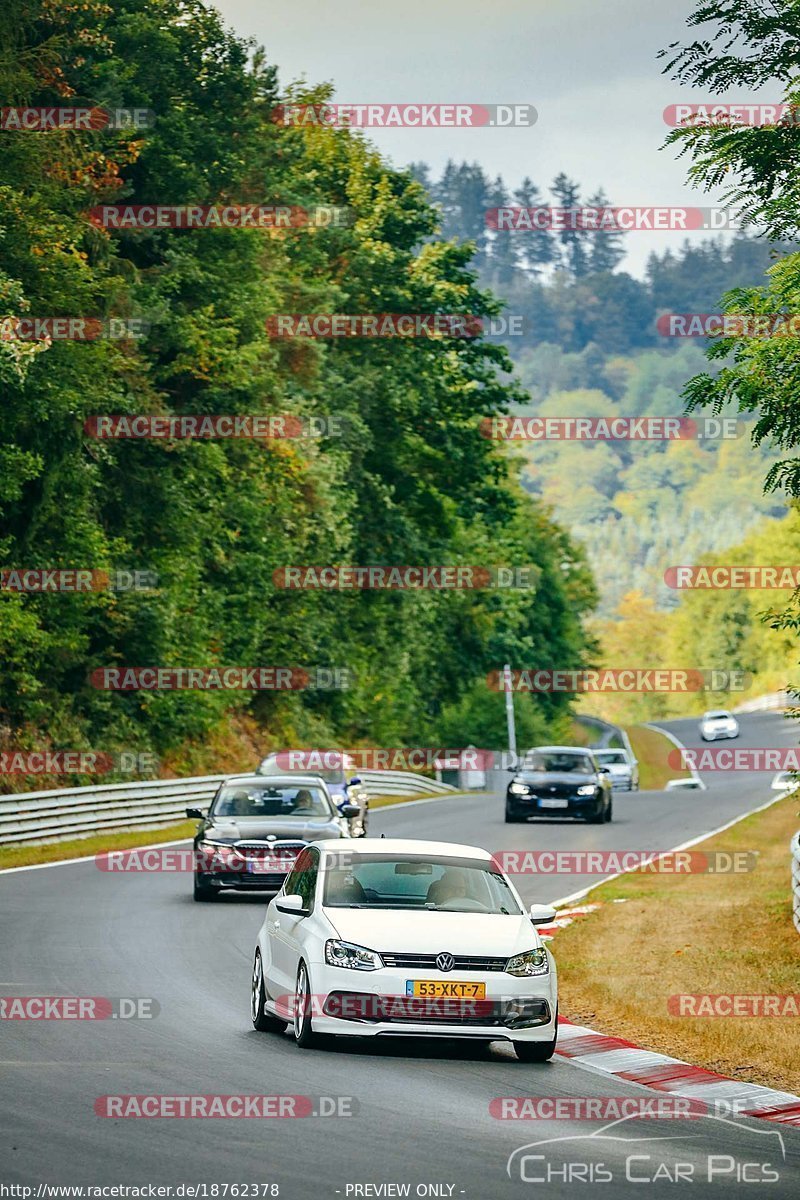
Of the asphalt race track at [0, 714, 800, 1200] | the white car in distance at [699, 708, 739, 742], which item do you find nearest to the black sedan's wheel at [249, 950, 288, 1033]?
the asphalt race track at [0, 714, 800, 1200]

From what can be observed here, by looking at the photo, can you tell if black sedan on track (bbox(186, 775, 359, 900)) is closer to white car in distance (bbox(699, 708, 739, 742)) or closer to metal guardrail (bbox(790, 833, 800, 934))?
metal guardrail (bbox(790, 833, 800, 934))

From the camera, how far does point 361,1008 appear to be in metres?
12.3

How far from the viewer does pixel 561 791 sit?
3969 centimetres

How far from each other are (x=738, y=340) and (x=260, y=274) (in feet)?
119

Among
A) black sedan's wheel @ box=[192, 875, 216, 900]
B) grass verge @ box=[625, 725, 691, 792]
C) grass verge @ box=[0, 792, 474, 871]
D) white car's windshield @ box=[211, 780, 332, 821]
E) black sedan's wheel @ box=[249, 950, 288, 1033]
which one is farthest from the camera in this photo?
grass verge @ box=[625, 725, 691, 792]

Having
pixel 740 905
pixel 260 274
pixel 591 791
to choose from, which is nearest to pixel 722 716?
pixel 260 274

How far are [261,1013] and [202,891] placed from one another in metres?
10.7

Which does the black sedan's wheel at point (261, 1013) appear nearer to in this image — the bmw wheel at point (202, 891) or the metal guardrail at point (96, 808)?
the bmw wheel at point (202, 891)

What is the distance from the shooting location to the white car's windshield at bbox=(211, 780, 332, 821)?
24062 mm

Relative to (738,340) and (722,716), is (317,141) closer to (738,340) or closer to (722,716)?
(738,340)

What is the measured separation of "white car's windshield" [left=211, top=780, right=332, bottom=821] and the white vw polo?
10.4m

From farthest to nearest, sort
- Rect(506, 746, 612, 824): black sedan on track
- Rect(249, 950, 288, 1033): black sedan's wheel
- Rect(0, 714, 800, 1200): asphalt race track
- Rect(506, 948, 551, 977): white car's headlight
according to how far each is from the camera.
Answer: Rect(506, 746, 612, 824): black sedan on track, Rect(249, 950, 288, 1033): black sedan's wheel, Rect(506, 948, 551, 977): white car's headlight, Rect(0, 714, 800, 1200): asphalt race track

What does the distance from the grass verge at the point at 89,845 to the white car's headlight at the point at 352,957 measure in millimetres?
18080

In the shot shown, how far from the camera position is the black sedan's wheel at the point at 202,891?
23.9m
